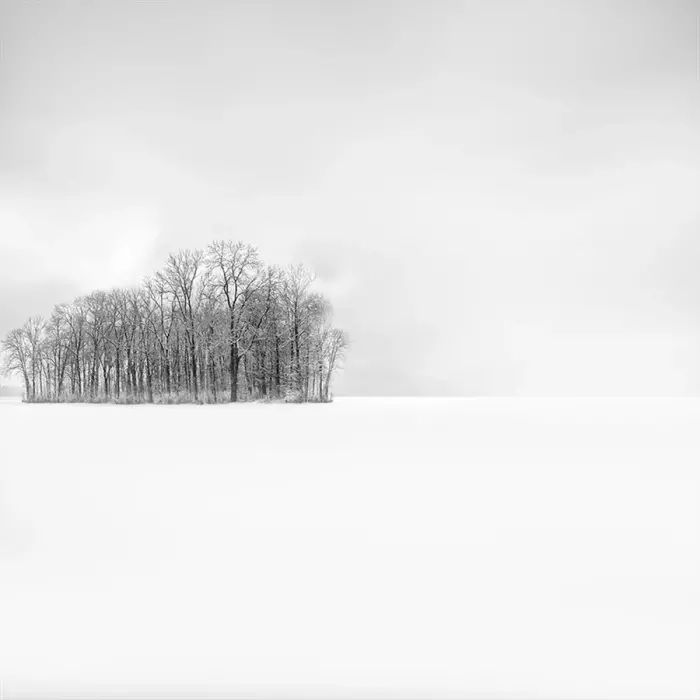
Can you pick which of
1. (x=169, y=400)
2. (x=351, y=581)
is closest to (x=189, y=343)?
(x=169, y=400)

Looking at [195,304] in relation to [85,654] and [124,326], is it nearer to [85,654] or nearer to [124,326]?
[124,326]

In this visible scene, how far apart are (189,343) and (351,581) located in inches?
943

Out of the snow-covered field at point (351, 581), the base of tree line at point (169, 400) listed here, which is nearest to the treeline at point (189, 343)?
the base of tree line at point (169, 400)

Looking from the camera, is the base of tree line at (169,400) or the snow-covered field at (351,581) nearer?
the snow-covered field at (351,581)

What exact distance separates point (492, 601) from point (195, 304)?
81.7ft

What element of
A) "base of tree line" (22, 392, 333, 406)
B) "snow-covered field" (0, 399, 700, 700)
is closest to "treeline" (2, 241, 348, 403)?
"base of tree line" (22, 392, 333, 406)

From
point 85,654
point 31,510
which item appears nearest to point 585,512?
point 85,654

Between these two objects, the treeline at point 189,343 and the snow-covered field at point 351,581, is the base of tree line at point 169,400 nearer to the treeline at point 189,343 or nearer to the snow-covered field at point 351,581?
the treeline at point 189,343

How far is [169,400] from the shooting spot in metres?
25.0

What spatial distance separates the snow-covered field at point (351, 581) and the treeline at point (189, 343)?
1675 centimetres

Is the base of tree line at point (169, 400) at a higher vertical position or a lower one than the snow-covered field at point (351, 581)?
higher

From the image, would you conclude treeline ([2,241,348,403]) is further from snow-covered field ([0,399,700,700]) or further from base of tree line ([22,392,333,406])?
snow-covered field ([0,399,700,700])

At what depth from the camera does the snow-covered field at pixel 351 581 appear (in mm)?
2068

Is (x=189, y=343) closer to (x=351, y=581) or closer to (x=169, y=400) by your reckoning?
(x=169, y=400)
